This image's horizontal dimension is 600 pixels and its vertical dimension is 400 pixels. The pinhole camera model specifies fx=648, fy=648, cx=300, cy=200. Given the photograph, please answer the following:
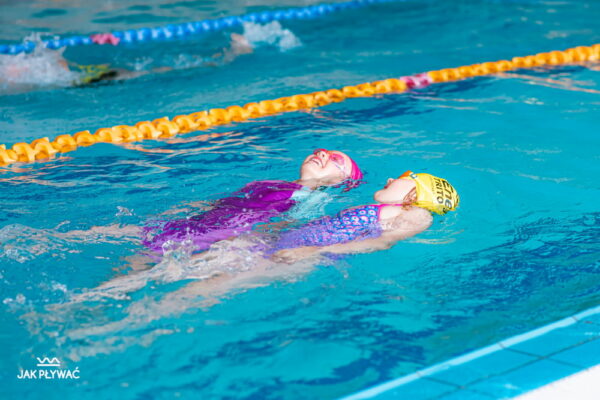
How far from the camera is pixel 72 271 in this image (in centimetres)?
329

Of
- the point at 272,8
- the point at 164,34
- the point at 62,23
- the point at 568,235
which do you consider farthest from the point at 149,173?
the point at 272,8

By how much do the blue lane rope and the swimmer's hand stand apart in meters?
6.93

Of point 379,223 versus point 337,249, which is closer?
point 337,249

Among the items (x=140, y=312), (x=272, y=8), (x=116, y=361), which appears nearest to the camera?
(x=116, y=361)

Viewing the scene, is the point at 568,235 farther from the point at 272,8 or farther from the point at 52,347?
the point at 272,8

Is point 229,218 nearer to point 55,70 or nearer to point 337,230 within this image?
point 337,230

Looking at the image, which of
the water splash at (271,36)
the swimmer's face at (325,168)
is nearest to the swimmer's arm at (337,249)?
the swimmer's face at (325,168)

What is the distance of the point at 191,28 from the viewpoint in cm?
1070

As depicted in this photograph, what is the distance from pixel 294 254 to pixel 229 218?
505mm

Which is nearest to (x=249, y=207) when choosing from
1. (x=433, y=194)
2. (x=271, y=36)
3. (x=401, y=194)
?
(x=401, y=194)

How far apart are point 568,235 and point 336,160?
1460mm

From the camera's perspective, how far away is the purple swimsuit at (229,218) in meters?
3.45

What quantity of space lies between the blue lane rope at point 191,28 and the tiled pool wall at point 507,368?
26.7 feet

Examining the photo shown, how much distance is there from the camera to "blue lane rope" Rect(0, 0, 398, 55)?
9758 mm
